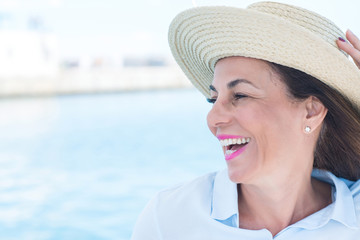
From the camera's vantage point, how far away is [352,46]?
1.10m

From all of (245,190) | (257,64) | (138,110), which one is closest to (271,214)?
(245,190)

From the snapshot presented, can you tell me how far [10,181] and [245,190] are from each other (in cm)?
533

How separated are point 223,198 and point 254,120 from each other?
221 mm

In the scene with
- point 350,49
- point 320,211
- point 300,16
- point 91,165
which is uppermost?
point 300,16

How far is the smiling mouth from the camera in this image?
1037 millimetres

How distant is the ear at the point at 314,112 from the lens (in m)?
1.09

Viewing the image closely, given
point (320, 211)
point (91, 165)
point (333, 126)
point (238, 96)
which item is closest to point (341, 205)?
point (320, 211)

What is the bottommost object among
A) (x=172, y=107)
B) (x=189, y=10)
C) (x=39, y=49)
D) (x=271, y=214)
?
(x=172, y=107)

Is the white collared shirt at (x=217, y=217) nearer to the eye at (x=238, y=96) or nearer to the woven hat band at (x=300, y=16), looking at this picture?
the eye at (x=238, y=96)

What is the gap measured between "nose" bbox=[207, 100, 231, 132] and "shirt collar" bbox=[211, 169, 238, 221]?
0.59 feet

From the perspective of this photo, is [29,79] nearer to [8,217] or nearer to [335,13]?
[8,217]

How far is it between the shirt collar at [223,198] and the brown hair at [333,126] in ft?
0.80

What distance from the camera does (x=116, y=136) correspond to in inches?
368

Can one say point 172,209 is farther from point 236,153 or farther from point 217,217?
point 236,153
